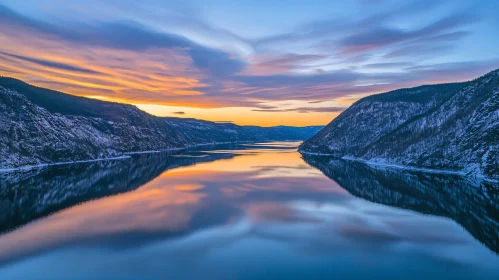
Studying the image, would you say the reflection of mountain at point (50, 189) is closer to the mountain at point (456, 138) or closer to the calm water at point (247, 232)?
the calm water at point (247, 232)

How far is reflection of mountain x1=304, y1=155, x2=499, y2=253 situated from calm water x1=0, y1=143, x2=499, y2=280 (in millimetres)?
226

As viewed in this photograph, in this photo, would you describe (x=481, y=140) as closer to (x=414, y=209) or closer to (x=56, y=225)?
(x=414, y=209)

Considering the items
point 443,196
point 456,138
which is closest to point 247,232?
point 443,196

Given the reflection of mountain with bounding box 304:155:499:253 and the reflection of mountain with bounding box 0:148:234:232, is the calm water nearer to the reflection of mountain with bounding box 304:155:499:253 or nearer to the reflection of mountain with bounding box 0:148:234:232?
the reflection of mountain with bounding box 304:155:499:253

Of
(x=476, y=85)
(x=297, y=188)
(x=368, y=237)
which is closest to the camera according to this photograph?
(x=368, y=237)

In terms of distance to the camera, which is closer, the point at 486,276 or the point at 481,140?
the point at 486,276

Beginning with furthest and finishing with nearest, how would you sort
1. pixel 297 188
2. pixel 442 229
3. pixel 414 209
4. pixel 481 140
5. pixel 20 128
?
1. pixel 20 128
2. pixel 481 140
3. pixel 297 188
4. pixel 414 209
5. pixel 442 229

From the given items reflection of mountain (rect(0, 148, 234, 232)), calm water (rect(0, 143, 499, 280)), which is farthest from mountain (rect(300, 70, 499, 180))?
reflection of mountain (rect(0, 148, 234, 232))

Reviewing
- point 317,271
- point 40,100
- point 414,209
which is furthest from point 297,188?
point 40,100

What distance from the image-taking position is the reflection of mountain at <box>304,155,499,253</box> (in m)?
42.2

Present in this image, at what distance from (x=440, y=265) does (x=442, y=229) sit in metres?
14.8

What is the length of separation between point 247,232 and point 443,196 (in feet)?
162

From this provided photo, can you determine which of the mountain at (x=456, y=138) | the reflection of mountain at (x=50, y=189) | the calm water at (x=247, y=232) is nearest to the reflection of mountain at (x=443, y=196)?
the calm water at (x=247, y=232)

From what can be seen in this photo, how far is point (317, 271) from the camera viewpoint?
2627cm
